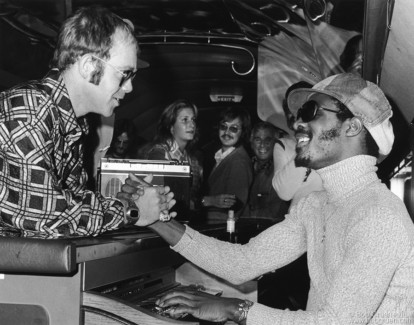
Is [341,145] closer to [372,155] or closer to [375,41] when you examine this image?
→ [372,155]

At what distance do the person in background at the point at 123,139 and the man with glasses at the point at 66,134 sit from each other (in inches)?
190

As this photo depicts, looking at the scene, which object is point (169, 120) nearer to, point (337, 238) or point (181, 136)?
point (181, 136)

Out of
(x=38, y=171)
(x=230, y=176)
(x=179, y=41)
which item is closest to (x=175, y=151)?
(x=230, y=176)

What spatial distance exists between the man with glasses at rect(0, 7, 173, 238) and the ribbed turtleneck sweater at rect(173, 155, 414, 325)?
35 centimetres

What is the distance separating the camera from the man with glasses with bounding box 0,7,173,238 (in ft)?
6.00

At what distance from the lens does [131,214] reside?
2141mm

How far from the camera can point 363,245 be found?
6.17 feet

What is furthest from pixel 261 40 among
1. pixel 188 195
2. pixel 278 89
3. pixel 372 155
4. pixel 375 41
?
pixel 372 155

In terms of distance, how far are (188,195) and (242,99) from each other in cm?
511

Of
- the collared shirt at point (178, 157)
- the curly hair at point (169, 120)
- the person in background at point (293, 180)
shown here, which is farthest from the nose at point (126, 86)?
the curly hair at point (169, 120)

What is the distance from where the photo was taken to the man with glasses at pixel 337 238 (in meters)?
1.87

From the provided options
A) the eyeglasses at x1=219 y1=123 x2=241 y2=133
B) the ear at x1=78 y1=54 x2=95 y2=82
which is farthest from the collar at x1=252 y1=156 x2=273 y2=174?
the ear at x1=78 y1=54 x2=95 y2=82

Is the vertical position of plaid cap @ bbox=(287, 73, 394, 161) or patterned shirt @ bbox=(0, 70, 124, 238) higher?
plaid cap @ bbox=(287, 73, 394, 161)

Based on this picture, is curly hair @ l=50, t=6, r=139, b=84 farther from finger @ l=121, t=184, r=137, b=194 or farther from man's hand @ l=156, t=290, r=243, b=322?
man's hand @ l=156, t=290, r=243, b=322
